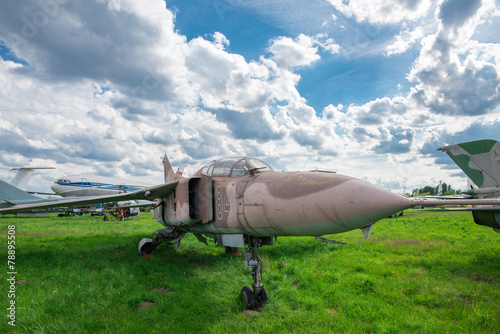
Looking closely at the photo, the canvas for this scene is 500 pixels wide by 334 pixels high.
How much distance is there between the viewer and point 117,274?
697 centimetres

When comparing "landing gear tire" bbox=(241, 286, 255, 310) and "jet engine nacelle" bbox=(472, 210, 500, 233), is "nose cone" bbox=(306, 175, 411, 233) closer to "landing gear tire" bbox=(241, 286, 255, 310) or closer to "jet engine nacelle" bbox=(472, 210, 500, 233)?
"landing gear tire" bbox=(241, 286, 255, 310)

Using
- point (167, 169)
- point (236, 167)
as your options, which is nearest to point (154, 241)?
point (167, 169)

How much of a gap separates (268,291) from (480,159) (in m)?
7.47

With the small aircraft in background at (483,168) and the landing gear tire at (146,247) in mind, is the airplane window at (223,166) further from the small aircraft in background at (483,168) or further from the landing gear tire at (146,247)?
the small aircraft in background at (483,168)

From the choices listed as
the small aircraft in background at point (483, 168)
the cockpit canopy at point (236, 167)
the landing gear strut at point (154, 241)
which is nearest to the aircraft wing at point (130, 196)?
the cockpit canopy at point (236, 167)

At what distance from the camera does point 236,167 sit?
5.57 metres

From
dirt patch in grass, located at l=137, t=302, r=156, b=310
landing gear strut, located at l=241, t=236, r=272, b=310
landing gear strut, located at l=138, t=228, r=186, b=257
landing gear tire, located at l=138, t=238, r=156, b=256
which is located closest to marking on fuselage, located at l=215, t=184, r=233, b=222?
landing gear strut, located at l=241, t=236, r=272, b=310

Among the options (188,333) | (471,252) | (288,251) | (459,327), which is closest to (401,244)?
(471,252)

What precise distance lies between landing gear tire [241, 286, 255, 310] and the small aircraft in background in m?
6.81

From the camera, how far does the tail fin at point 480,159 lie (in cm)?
779

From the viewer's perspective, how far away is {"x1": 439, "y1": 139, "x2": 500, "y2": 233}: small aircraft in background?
7703 mm

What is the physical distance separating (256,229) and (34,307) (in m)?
4.28

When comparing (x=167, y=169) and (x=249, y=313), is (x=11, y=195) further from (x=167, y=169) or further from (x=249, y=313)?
(x=249, y=313)

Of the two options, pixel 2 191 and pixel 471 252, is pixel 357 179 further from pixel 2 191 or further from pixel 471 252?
pixel 2 191
